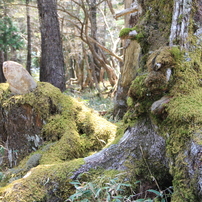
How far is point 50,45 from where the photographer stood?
620 centimetres

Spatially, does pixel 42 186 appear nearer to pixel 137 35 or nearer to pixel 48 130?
pixel 48 130

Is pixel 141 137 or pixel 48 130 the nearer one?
pixel 141 137

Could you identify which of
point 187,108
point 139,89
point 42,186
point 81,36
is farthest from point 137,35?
point 81,36

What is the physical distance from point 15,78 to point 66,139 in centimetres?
137

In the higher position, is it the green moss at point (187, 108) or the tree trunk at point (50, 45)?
the tree trunk at point (50, 45)

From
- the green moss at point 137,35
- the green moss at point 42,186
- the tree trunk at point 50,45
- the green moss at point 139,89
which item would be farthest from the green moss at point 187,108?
the tree trunk at point 50,45

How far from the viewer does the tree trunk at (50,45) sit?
5996 millimetres

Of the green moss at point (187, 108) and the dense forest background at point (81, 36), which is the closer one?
the green moss at point (187, 108)

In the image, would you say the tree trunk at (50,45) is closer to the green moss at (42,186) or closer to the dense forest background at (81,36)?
the dense forest background at (81,36)

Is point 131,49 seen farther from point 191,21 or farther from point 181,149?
point 181,149

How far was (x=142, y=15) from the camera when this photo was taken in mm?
2777

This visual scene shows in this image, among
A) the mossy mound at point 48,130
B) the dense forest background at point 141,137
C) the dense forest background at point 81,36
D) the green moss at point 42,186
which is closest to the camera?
the dense forest background at point 141,137

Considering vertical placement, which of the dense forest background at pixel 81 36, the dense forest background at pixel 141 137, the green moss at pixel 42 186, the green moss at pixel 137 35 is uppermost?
the dense forest background at pixel 81 36

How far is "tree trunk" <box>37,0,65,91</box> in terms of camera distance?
600 cm
